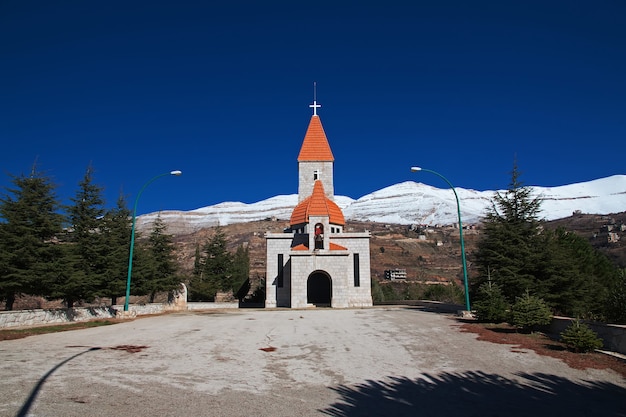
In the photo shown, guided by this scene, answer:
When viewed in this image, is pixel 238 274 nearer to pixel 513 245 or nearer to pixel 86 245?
pixel 86 245

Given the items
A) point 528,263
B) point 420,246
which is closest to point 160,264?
point 528,263

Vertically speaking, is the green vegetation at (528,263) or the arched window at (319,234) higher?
the arched window at (319,234)

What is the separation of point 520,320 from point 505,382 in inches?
236

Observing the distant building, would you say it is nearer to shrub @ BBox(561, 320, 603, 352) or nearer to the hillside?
the hillside

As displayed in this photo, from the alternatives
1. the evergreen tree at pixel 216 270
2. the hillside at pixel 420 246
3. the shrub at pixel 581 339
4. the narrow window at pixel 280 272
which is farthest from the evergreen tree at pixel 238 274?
the shrub at pixel 581 339

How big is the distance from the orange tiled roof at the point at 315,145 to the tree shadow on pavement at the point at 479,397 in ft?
120

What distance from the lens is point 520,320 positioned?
41.9 ft

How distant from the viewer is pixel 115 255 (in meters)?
22.5

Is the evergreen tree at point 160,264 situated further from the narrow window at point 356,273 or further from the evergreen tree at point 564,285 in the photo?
the evergreen tree at point 564,285

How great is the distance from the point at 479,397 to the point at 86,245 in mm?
20279

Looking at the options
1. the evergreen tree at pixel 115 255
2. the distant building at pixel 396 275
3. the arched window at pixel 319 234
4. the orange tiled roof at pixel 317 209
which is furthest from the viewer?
the distant building at pixel 396 275

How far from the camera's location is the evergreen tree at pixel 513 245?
1877cm

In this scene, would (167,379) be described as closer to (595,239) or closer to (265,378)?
(265,378)

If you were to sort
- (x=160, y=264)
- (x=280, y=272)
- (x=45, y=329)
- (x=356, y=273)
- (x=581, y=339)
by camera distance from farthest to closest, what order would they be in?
(x=280, y=272) < (x=356, y=273) < (x=160, y=264) < (x=45, y=329) < (x=581, y=339)
